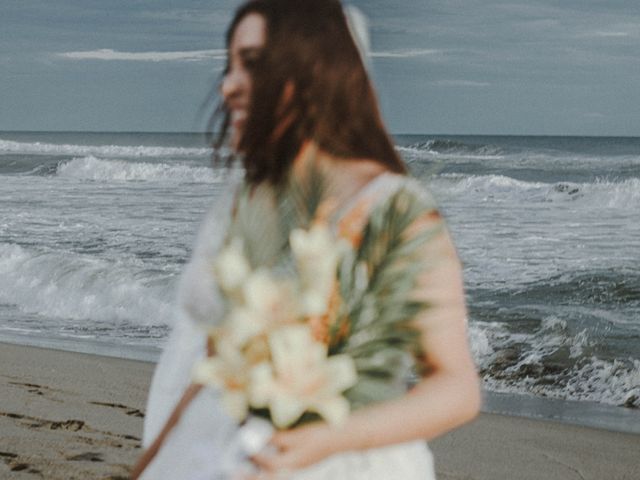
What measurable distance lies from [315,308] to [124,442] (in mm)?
4513

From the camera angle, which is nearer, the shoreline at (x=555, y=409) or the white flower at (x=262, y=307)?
the white flower at (x=262, y=307)

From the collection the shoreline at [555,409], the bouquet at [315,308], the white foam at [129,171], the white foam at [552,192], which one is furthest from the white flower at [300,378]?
the white foam at [129,171]

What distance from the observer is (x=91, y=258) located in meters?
13.4

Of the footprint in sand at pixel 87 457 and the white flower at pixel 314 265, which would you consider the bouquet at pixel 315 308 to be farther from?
the footprint in sand at pixel 87 457

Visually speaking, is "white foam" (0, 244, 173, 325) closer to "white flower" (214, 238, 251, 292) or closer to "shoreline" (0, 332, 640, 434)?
"shoreline" (0, 332, 640, 434)

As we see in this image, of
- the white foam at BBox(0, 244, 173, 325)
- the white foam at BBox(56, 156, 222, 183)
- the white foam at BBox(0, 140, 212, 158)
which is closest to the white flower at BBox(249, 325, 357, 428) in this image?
the white foam at BBox(0, 244, 173, 325)

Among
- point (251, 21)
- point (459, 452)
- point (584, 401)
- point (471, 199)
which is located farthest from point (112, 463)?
point (471, 199)

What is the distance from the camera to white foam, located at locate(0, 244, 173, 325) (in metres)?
10.5

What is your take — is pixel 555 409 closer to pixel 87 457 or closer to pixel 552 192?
pixel 87 457

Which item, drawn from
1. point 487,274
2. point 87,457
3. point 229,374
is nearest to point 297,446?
point 229,374

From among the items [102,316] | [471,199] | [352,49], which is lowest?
[471,199]

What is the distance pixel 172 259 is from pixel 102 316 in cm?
313

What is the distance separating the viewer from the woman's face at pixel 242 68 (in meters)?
1.52

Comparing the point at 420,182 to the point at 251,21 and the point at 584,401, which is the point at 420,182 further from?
the point at 584,401
